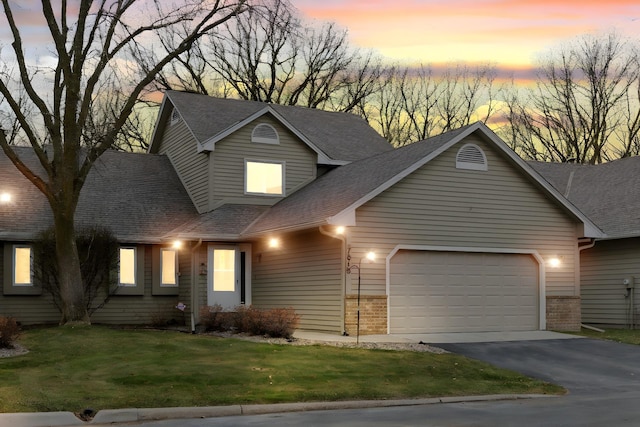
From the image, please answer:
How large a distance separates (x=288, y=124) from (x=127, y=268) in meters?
7.51

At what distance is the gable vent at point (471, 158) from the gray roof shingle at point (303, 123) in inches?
290

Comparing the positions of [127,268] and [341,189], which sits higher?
[341,189]

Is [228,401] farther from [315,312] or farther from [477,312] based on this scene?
[477,312]

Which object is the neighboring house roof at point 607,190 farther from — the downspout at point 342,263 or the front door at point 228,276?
the front door at point 228,276

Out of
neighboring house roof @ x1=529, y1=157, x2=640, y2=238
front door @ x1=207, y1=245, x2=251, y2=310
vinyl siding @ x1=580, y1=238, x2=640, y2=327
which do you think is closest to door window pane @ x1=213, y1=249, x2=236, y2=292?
front door @ x1=207, y1=245, x2=251, y2=310

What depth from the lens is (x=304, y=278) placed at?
2327 centimetres

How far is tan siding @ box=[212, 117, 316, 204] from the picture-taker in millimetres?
27703

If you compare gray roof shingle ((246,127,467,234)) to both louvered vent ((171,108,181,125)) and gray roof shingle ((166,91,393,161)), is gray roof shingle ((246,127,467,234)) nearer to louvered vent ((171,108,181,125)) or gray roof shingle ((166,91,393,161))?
gray roof shingle ((166,91,393,161))

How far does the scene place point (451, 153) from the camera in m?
22.9

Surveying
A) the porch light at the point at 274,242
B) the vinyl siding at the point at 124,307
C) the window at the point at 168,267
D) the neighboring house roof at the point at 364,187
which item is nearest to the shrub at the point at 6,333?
the vinyl siding at the point at 124,307

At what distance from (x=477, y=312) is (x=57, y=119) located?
13248 millimetres

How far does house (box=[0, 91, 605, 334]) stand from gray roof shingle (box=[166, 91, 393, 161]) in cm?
24

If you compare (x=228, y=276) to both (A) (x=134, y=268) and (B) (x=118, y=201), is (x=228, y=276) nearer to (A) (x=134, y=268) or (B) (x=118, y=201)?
(A) (x=134, y=268)

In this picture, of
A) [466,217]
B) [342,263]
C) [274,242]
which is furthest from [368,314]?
[274,242]
